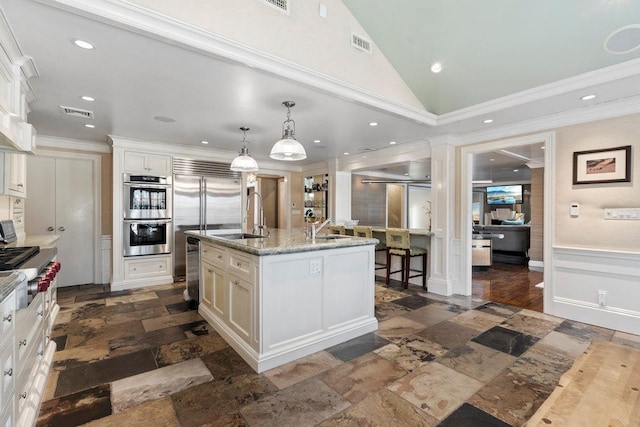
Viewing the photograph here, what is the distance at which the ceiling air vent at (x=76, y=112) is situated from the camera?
3.50 meters

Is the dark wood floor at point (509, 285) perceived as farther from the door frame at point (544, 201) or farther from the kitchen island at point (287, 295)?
the kitchen island at point (287, 295)

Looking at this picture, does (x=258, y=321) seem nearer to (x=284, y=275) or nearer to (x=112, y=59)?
(x=284, y=275)

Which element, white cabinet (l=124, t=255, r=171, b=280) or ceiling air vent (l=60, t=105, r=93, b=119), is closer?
ceiling air vent (l=60, t=105, r=93, b=119)

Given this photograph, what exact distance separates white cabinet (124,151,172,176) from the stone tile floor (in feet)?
7.65

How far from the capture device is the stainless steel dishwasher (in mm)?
3779

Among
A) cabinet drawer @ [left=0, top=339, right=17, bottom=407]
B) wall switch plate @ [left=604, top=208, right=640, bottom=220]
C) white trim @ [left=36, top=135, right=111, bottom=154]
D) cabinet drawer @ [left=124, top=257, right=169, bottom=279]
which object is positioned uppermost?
white trim @ [left=36, top=135, right=111, bottom=154]

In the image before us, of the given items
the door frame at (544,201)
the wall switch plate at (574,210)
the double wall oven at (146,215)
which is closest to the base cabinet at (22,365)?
the double wall oven at (146,215)

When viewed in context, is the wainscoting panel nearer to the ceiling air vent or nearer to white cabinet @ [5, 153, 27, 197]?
white cabinet @ [5, 153, 27, 197]

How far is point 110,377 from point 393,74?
383 centimetres

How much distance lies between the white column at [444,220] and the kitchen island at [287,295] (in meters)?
1.92

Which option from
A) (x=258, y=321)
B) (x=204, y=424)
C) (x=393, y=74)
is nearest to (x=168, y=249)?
(x=258, y=321)

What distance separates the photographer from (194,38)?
2.05 m

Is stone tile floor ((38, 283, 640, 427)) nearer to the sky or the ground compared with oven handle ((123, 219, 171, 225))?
nearer to the ground

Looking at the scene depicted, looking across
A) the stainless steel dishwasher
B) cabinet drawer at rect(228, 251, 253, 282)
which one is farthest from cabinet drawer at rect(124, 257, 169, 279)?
cabinet drawer at rect(228, 251, 253, 282)
